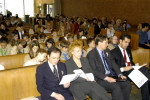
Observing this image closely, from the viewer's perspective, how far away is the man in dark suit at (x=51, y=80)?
2.91 metres

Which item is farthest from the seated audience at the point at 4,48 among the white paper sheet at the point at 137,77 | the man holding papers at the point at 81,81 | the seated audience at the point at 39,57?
the white paper sheet at the point at 137,77

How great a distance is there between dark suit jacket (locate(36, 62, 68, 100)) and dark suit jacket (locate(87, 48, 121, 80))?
0.79 metres

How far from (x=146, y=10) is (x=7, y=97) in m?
11.1

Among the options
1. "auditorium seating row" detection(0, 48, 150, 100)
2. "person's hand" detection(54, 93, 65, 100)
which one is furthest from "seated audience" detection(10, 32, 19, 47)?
"person's hand" detection(54, 93, 65, 100)

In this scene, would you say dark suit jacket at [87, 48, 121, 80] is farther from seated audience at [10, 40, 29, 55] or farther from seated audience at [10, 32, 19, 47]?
seated audience at [10, 32, 19, 47]

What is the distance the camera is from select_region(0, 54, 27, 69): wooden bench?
14.2ft

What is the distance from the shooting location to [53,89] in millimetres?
3031

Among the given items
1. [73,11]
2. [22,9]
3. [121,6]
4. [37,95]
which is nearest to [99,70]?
[37,95]

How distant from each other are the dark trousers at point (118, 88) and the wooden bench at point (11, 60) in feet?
6.51

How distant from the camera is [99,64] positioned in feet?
12.1

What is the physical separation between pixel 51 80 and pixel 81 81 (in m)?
0.54

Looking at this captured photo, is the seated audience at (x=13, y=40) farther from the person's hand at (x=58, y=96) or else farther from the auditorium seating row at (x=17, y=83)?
the person's hand at (x=58, y=96)

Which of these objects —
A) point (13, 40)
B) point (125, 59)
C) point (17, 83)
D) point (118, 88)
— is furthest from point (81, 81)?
point (13, 40)

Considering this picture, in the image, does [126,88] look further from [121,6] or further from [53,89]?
[121,6]
